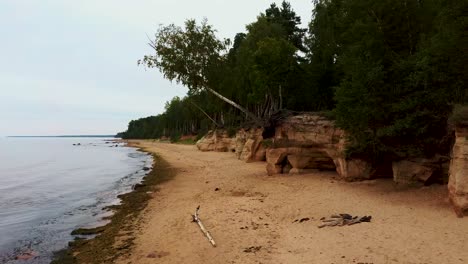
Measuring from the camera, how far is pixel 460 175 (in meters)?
12.2

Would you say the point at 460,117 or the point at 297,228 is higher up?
the point at 460,117

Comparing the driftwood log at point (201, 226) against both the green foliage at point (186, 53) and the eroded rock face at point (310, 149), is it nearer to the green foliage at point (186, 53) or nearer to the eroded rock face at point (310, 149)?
the eroded rock face at point (310, 149)

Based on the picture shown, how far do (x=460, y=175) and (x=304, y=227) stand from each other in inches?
229

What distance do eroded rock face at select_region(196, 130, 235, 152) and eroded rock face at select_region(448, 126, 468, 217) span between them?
3852 centimetres

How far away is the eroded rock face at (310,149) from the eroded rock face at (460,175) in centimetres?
659

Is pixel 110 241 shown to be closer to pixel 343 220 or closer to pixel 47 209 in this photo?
pixel 343 220

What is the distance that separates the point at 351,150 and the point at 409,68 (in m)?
5.00

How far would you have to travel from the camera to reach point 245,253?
34.2 feet

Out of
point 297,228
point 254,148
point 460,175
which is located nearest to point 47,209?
point 297,228

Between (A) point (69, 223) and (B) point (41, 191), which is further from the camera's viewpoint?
(B) point (41, 191)

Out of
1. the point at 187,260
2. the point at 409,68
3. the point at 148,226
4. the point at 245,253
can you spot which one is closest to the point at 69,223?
the point at 148,226

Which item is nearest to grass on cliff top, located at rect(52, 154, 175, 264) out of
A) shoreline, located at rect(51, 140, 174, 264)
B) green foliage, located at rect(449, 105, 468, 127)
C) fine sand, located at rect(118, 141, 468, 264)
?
shoreline, located at rect(51, 140, 174, 264)

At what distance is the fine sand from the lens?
9805 mm

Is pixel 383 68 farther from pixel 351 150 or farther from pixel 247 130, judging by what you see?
pixel 247 130
